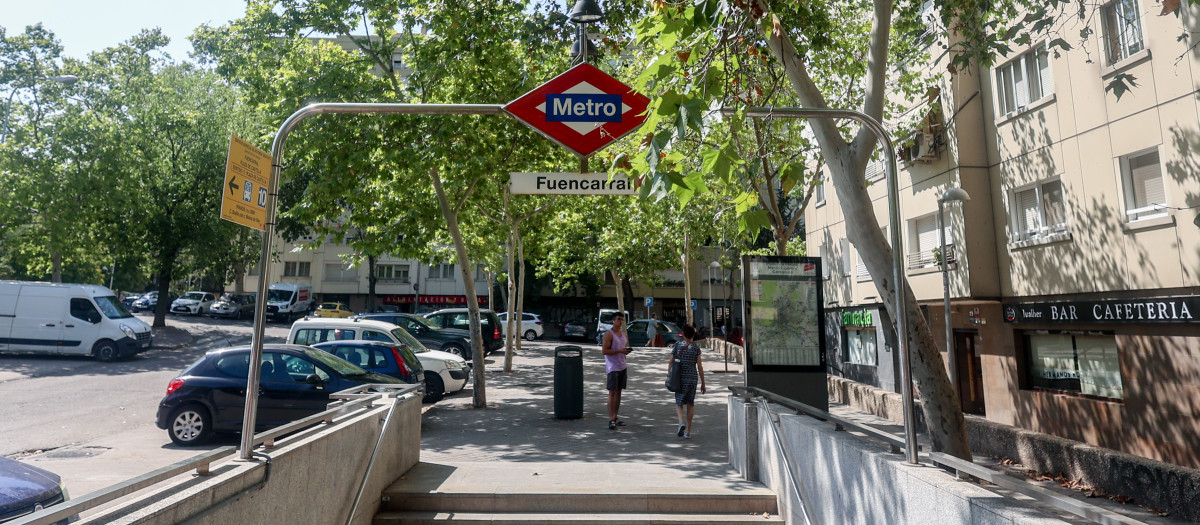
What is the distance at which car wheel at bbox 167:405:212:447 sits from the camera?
9492 mm

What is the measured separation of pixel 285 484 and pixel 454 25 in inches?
387

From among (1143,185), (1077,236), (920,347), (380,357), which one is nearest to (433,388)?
(380,357)

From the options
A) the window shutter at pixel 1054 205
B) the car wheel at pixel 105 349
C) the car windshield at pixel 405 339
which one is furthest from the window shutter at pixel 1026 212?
the car wheel at pixel 105 349

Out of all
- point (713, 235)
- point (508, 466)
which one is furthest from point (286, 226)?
point (508, 466)

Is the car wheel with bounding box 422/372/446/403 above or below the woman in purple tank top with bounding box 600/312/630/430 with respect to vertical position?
below

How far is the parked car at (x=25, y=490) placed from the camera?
4066 mm

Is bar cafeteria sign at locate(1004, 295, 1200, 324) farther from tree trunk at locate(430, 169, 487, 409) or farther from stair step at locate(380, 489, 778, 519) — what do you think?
tree trunk at locate(430, 169, 487, 409)

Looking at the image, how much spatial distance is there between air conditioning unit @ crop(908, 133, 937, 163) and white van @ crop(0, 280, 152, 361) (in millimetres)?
22867

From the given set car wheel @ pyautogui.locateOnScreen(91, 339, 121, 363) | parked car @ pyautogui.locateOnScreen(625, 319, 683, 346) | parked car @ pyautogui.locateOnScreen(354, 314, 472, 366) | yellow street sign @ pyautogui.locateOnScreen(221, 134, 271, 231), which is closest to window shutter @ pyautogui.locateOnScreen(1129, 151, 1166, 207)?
yellow street sign @ pyautogui.locateOnScreen(221, 134, 271, 231)

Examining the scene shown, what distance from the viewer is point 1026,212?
13859mm

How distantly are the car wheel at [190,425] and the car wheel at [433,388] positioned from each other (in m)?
5.39

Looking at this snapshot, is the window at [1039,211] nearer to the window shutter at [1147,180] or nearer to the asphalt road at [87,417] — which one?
the window shutter at [1147,180]

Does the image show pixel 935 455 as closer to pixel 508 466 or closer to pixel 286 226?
pixel 508 466

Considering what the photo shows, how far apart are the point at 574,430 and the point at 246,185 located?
7.67m
